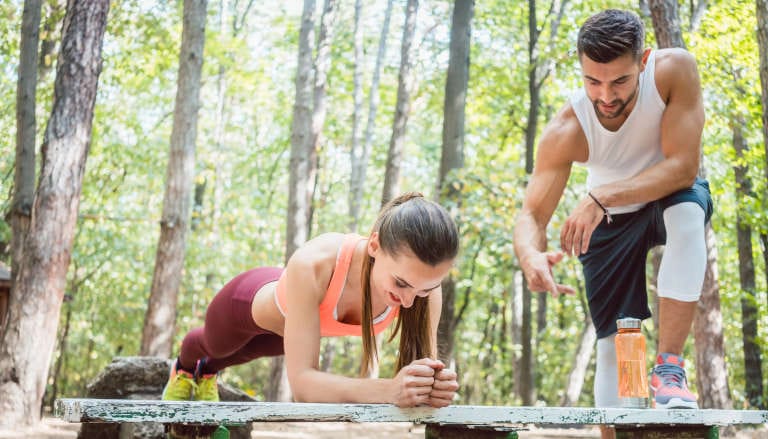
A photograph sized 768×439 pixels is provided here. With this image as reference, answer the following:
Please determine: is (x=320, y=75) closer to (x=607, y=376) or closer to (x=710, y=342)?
(x=710, y=342)

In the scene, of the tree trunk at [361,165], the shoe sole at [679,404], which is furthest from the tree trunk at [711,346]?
the tree trunk at [361,165]

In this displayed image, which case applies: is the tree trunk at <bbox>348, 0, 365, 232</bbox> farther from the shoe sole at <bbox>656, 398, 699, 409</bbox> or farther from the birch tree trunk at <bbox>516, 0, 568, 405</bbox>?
the shoe sole at <bbox>656, 398, 699, 409</bbox>

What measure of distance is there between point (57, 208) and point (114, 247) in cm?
651

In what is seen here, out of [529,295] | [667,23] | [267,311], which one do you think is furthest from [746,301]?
[267,311]

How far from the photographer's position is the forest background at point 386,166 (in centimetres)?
1011

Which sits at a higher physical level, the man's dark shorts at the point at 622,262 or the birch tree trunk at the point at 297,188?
the birch tree trunk at the point at 297,188

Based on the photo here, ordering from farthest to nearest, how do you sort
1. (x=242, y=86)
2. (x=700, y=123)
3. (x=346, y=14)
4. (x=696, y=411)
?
1. (x=346, y=14)
2. (x=242, y=86)
3. (x=700, y=123)
4. (x=696, y=411)

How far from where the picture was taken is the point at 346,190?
22.9 m

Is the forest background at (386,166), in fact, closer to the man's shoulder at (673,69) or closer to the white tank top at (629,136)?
the man's shoulder at (673,69)

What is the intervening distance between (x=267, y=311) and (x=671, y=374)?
1.56 meters

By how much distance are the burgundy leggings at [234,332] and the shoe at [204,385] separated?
0.15ft

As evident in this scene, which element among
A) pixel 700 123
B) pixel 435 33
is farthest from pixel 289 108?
pixel 700 123

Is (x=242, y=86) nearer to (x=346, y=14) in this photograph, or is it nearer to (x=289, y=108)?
(x=289, y=108)

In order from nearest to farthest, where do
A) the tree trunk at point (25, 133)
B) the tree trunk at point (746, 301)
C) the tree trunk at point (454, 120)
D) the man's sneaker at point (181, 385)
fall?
the man's sneaker at point (181, 385), the tree trunk at point (25, 133), the tree trunk at point (454, 120), the tree trunk at point (746, 301)
